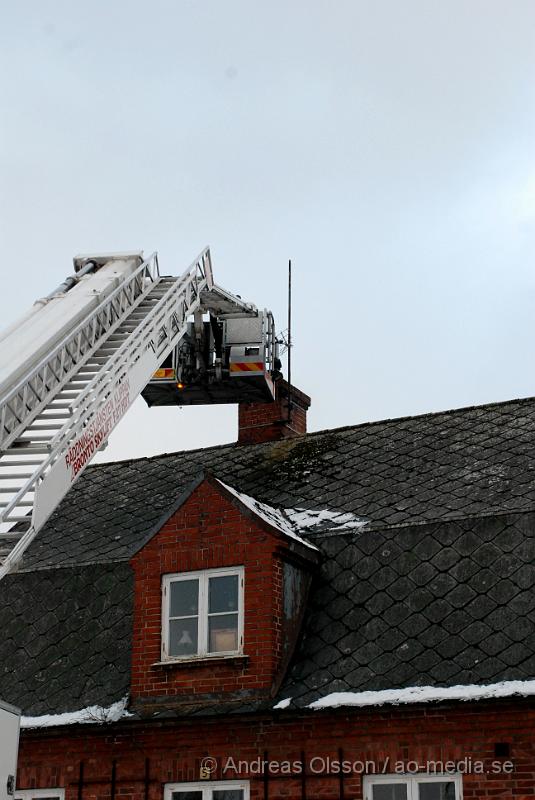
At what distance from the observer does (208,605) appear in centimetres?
1588

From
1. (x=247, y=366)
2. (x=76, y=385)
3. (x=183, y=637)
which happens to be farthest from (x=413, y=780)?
(x=247, y=366)

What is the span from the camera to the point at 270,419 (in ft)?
75.6

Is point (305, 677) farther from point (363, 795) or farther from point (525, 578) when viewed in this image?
point (525, 578)

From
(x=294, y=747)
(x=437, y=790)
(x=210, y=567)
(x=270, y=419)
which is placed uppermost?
(x=270, y=419)

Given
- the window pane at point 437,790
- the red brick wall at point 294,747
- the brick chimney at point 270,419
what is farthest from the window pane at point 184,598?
the brick chimney at point 270,419

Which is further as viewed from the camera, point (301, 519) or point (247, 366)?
point (247, 366)

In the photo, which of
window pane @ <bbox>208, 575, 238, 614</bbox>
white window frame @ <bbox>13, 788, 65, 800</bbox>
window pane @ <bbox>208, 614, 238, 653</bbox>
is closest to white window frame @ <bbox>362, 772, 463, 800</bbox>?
window pane @ <bbox>208, 614, 238, 653</bbox>

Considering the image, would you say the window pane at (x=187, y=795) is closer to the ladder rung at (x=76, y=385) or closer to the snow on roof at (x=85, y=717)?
the snow on roof at (x=85, y=717)

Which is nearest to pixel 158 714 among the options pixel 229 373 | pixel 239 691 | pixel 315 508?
pixel 239 691

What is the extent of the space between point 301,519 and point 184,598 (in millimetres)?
2279

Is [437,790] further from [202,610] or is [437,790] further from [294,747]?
[202,610]

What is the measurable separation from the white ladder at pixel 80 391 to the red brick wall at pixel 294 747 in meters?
3.94

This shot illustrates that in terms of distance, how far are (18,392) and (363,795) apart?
240 inches

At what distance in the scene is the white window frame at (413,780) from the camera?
44.8ft
